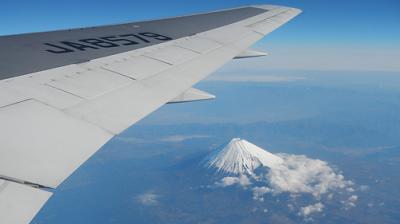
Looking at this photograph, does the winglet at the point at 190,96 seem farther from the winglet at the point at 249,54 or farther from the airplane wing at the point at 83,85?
the winglet at the point at 249,54

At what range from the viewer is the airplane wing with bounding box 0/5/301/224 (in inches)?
88.7

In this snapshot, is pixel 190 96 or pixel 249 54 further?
pixel 249 54

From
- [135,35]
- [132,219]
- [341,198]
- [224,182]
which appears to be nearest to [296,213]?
[341,198]

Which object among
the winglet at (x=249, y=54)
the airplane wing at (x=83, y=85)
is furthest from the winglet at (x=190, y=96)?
the winglet at (x=249, y=54)

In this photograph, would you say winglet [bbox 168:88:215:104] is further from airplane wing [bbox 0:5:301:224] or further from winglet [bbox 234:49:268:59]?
winglet [bbox 234:49:268:59]

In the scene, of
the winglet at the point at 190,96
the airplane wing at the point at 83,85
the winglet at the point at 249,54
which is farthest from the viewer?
the winglet at the point at 249,54

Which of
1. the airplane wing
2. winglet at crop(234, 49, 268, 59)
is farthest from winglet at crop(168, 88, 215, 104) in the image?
winglet at crop(234, 49, 268, 59)

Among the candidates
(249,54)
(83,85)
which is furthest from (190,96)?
(249,54)

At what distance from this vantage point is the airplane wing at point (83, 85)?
2252mm

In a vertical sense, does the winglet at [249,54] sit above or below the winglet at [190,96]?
above

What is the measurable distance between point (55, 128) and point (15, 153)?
508mm

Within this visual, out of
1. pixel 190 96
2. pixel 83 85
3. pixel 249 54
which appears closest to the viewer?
pixel 83 85

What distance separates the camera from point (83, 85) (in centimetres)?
401

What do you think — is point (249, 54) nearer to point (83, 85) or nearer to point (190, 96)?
point (190, 96)
